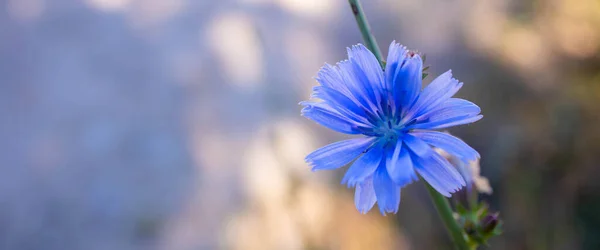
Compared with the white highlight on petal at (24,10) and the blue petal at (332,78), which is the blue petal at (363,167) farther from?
the white highlight on petal at (24,10)

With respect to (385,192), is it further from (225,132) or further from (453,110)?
(225,132)

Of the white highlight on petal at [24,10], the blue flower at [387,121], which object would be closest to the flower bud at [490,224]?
the blue flower at [387,121]

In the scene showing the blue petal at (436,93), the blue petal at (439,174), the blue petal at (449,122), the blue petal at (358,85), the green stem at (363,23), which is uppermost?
the green stem at (363,23)

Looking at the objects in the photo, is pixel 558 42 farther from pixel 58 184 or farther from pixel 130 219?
pixel 58 184

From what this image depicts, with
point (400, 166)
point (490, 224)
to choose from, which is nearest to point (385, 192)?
point (400, 166)

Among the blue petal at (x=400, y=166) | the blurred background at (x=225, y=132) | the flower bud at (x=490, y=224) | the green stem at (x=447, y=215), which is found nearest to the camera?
the blue petal at (x=400, y=166)

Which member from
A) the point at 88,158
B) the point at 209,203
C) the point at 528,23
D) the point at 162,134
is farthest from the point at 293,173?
the point at 528,23
